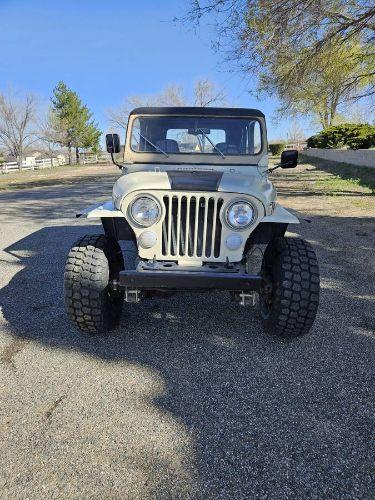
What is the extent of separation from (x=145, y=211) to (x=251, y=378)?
1.36 meters

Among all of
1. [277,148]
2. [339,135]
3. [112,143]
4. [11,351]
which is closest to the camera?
[11,351]

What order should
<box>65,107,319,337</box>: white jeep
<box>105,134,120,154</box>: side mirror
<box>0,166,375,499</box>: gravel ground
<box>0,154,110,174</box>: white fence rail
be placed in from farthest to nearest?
<box>0,154,110,174</box>: white fence rail, <box>105,134,120,154</box>: side mirror, <box>65,107,319,337</box>: white jeep, <box>0,166,375,499</box>: gravel ground

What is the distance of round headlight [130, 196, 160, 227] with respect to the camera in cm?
294

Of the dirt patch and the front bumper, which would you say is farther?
the dirt patch

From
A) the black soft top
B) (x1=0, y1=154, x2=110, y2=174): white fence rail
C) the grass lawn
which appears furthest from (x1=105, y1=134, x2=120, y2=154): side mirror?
(x1=0, y1=154, x2=110, y2=174): white fence rail

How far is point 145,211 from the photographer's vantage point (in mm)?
2941

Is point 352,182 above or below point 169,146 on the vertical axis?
below

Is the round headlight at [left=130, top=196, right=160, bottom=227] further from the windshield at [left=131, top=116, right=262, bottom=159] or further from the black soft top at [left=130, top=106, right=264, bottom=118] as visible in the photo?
the black soft top at [left=130, top=106, right=264, bottom=118]

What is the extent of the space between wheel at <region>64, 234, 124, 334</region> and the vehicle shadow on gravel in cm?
20

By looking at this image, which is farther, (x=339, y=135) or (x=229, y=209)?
(x=339, y=135)

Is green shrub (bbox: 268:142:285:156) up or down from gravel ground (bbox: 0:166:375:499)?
up

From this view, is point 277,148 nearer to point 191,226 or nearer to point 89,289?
point 191,226

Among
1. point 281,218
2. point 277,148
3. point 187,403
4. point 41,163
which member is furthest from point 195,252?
point 41,163

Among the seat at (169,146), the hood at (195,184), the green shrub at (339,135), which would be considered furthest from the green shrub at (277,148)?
the hood at (195,184)
